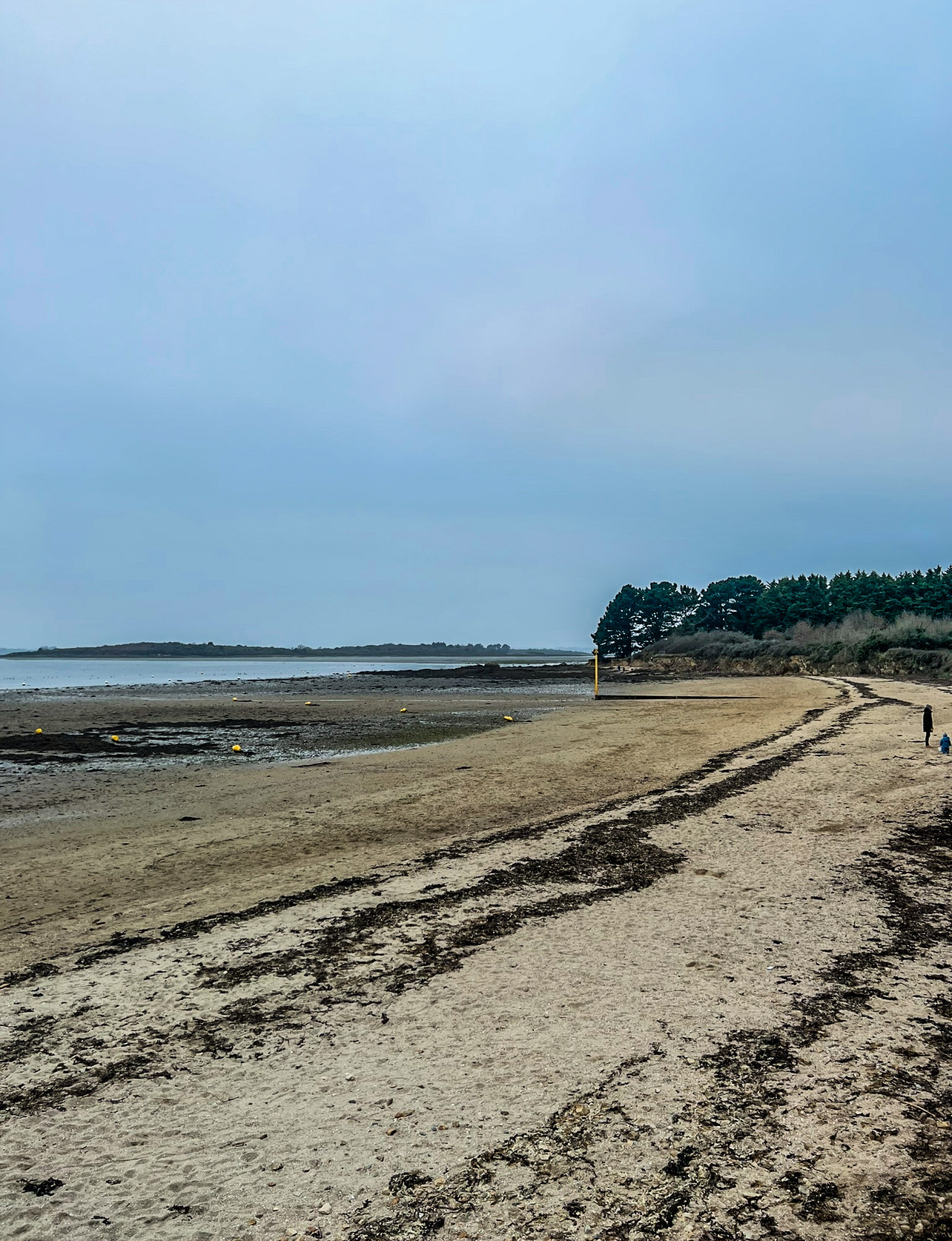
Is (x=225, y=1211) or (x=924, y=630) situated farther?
(x=924, y=630)

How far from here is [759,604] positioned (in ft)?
288

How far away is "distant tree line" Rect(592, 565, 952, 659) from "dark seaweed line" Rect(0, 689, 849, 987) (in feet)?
240

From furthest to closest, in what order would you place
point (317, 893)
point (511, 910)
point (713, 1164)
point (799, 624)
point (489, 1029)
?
point (799, 624) < point (317, 893) < point (511, 910) < point (489, 1029) < point (713, 1164)

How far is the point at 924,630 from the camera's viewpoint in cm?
5625

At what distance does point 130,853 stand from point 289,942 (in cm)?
447

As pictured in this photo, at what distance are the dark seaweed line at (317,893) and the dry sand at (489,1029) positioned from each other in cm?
5

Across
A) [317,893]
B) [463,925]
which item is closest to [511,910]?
[463,925]

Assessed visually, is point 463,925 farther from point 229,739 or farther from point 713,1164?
point 229,739

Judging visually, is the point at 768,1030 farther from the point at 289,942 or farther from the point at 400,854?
the point at 400,854

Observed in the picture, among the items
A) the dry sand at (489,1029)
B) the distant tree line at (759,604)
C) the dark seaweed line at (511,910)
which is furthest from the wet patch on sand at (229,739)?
the distant tree line at (759,604)

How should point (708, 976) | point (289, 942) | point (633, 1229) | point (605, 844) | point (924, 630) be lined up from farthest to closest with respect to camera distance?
point (924, 630) < point (605, 844) < point (289, 942) < point (708, 976) < point (633, 1229)

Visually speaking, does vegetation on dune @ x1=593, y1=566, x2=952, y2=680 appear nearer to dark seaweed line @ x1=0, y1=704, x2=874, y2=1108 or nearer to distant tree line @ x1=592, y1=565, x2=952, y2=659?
distant tree line @ x1=592, y1=565, x2=952, y2=659

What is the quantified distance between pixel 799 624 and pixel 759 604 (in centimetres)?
676

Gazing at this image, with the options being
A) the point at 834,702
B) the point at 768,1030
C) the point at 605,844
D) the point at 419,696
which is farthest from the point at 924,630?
the point at 768,1030
